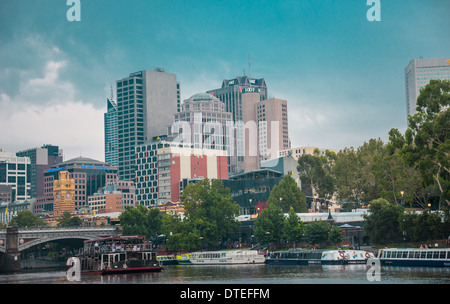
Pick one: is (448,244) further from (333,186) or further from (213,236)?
(333,186)

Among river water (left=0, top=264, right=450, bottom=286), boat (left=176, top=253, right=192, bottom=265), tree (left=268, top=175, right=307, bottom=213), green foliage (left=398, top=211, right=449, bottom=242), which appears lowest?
boat (left=176, top=253, right=192, bottom=265)

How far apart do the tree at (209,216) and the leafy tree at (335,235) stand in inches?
1393

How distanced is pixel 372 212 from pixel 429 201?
29679 mm

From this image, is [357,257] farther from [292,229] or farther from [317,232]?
[292,229]

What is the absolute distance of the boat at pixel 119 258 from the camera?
116 m

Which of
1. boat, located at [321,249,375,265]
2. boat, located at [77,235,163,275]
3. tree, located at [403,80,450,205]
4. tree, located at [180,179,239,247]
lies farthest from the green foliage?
tree, located at [180,179,239,247]

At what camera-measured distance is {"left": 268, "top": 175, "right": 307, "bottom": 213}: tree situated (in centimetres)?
18375

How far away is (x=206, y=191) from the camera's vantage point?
568ft

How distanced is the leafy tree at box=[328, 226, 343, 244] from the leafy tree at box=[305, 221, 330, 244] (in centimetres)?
172

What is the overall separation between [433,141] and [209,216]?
245 ft

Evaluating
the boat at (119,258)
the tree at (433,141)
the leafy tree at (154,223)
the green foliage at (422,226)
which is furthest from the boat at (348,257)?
the leafy tree at (154,223)

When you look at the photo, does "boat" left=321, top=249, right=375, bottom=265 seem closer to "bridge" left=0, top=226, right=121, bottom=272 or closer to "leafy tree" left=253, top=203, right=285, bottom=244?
"leafy tree" left=253, top=203, right=285, bottom=244

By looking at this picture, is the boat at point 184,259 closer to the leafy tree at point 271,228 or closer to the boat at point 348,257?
the leafy tree at point 271,228
